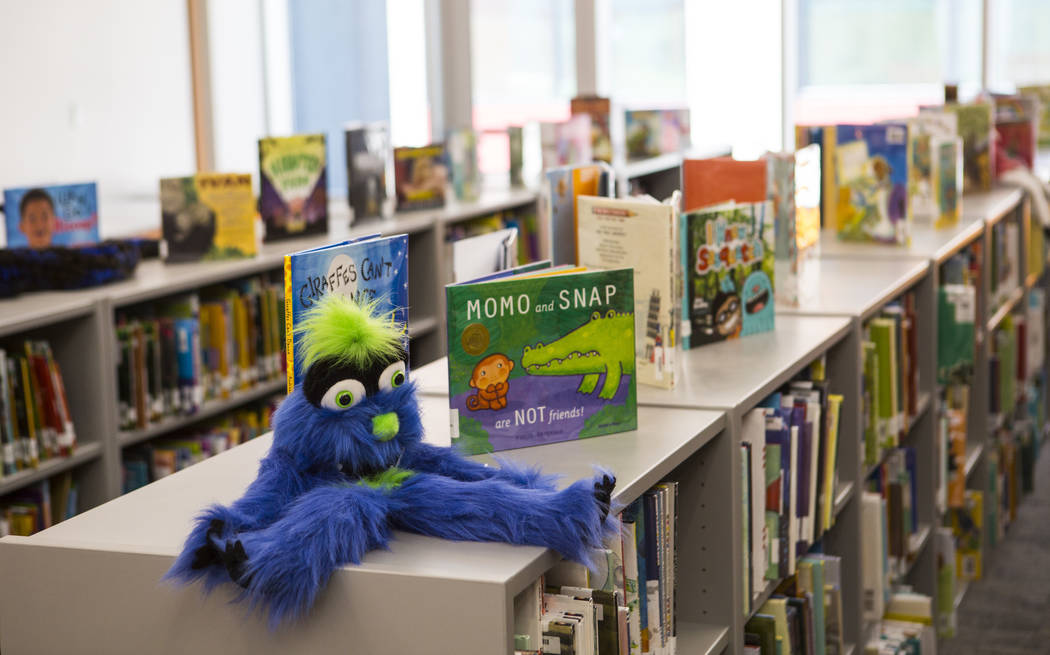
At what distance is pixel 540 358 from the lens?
68.9 inches

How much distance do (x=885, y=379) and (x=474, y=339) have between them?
1.55m

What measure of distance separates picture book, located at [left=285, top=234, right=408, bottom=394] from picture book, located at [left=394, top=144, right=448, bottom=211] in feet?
9.59

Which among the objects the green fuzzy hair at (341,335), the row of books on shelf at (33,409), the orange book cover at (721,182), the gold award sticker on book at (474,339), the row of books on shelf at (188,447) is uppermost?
the orange book cover at (721,182)

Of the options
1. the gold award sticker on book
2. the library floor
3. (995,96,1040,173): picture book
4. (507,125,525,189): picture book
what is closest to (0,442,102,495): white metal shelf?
the gold award sticker on book

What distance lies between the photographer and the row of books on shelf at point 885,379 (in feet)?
9.41

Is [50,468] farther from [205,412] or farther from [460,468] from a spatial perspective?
[460,468]

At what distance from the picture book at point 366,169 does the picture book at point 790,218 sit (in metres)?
1.85

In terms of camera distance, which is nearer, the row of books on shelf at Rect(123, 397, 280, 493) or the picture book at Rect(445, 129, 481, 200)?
the row of books on shelf at Rect(123, 397, 280, 493)

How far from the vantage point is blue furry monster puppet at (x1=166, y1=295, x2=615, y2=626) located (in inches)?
52.3

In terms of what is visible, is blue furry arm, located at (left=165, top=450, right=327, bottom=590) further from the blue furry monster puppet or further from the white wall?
the white wall

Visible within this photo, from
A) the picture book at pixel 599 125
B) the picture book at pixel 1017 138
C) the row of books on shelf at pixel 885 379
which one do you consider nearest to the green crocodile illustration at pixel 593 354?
the row of books on shelf at pixel 885 379

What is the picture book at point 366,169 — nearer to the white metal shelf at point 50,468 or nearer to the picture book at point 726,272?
the white metal shelf at point 50,468

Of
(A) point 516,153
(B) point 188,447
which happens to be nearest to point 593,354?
(B) point 188,447

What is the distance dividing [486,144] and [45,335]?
501 centimetres
